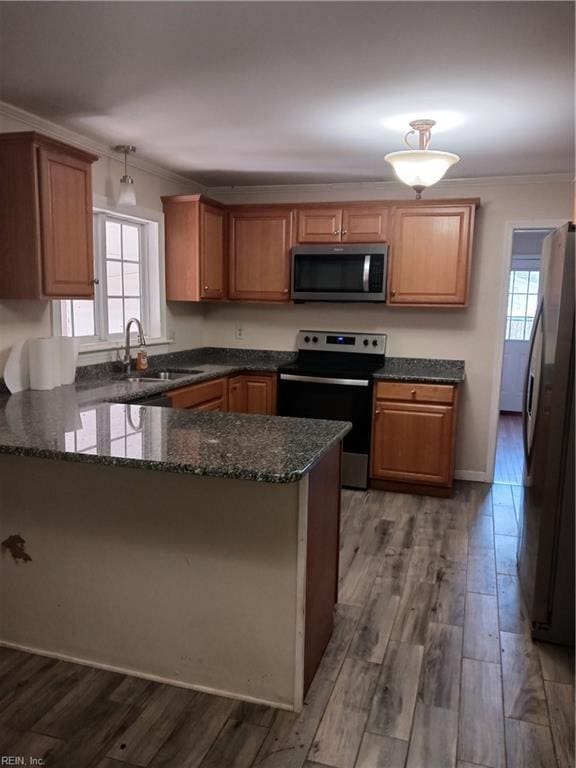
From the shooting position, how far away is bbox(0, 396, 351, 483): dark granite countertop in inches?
67.2

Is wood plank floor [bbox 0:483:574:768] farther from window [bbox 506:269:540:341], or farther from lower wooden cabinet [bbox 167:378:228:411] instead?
window [bbox 506:269:540:341]

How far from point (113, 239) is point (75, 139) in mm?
771

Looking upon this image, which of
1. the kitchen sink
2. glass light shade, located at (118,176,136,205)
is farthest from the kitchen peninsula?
glass light shade, located at (118,176,136,205)

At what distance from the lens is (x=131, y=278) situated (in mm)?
4148

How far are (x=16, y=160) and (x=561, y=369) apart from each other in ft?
8.60

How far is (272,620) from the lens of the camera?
1973mm

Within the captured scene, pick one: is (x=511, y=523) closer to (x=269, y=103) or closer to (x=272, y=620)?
(x=272, y=620)

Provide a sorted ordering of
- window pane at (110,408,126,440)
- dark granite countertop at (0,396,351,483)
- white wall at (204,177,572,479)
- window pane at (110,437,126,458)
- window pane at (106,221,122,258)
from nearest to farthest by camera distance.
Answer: dark granite countertop at (0,396,351,483)
window pane at (110,437,126,458)
window pane at (110,408,126,440)
window pane at (106,221,122,258)
white wall at (204,177,572,479)

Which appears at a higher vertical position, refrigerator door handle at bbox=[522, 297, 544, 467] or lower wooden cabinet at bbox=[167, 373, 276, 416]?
refrigerator door handle at bbox=[522, 297, 544, 467]

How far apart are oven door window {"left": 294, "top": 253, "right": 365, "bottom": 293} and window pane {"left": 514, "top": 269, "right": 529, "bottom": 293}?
11.7 feet

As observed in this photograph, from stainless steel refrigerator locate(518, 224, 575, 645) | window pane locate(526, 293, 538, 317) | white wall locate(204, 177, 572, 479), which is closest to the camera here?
stainless steel refrigerator locate(518, 224, 575, 645)

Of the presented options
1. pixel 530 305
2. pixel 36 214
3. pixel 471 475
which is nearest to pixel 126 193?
pixel 36 214

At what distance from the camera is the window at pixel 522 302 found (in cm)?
698

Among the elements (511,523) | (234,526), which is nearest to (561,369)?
(234,526)
